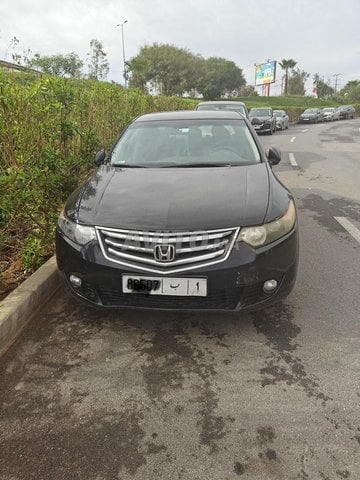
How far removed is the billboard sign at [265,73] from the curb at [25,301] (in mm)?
65158

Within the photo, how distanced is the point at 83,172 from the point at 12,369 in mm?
3373

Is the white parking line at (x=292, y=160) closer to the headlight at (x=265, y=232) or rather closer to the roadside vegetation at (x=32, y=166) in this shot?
the roadside vegetation at (x=32, y=166)

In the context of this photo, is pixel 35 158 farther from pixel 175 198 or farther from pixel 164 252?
pixel 164 252

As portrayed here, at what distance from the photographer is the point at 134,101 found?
1034 centimetres

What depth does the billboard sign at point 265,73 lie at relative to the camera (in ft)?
205

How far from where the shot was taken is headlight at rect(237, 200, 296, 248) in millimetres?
2699

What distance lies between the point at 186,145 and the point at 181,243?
1724 millimetres

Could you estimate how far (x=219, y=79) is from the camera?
5991cm

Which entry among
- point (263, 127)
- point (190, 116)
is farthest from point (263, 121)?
point (190, 116)

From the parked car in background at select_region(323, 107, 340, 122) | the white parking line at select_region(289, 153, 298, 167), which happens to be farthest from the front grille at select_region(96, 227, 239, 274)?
the parked car in background at select_region(323, 107, 340, 122)

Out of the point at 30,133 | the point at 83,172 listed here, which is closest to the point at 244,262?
the point at 30,133

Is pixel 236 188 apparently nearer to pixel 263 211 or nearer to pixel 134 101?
pixel 263 211

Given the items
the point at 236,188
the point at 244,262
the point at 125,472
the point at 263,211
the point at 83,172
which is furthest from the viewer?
the point at 83,172

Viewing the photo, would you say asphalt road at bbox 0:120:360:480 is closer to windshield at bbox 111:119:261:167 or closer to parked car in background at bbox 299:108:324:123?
windshield at bbox 111:119:261:167
